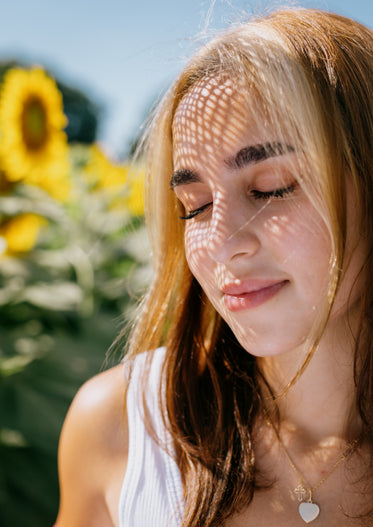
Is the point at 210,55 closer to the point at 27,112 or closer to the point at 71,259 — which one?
the point at 71,259

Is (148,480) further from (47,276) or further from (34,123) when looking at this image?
(34,123)

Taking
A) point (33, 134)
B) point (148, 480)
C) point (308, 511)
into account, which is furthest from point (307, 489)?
point (33, 134)

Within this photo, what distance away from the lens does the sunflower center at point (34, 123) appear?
202cm

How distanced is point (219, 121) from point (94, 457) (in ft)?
2.15

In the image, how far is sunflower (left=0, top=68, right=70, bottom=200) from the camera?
1.97m

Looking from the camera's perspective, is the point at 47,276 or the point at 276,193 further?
the point at 47,276

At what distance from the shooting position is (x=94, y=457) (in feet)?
3.42

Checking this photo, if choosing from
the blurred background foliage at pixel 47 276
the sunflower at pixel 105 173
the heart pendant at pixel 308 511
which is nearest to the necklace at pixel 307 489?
the heart pendant at pixel 308 511

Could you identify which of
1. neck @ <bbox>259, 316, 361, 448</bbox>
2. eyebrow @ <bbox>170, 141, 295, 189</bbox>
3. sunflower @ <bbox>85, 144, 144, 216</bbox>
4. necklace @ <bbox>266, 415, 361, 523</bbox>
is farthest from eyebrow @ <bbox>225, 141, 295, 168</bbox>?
sunflower @ <bbox>85, 144, 144, 216</bbox>

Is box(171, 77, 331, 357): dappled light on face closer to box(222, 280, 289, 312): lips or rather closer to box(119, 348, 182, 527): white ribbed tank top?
box(222, 280, 289, 312): lips

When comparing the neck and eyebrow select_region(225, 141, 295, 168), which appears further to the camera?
the neck

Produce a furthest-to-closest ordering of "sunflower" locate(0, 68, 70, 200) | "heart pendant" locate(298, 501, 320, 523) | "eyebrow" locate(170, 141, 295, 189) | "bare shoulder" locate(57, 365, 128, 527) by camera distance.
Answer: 1. "sunflower" locate(0, 68, 70, 200)
2. "bare shoulder" locate(57, 365, 128, 527)
3. "heart pendant" locate(298, 501, 320, 523)
4. "eyebrow" locate(170, 141, 295, 189)

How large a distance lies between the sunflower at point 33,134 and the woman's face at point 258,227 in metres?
1.27

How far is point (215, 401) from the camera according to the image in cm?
104
